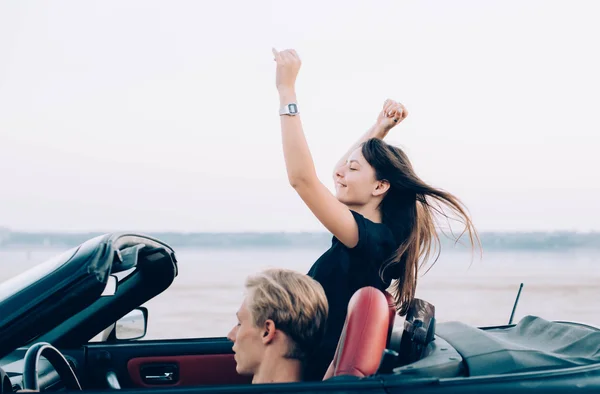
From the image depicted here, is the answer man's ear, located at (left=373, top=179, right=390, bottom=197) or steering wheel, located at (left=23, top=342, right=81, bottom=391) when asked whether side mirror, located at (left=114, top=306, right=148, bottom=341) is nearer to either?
steering wheel, located at (left=23, top=342, right=81, bottom=391)

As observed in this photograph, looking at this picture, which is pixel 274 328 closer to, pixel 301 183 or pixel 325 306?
pixel 325 306

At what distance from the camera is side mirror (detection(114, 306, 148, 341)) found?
3.37 meters

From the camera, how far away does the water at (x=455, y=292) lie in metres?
9.67

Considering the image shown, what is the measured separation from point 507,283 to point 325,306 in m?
13.7

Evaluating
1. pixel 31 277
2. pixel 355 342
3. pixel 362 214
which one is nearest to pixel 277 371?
pixel 355 342

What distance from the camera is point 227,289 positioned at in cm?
1315

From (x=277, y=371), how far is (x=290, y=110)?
89 cm

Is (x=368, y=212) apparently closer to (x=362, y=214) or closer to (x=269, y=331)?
(x=362, y=214)

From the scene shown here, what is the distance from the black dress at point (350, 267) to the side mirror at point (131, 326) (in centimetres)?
100

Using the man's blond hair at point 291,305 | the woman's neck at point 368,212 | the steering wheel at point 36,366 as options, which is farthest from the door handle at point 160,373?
the man's blond hair at point 291,305

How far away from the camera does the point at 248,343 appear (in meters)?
2.27

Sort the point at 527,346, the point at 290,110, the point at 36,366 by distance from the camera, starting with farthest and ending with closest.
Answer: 1. the point at 290,110
2. the point at 527,346
3. the point at 36,366

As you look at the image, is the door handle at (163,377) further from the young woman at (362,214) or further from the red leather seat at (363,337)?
the red leather seat at (363,337)

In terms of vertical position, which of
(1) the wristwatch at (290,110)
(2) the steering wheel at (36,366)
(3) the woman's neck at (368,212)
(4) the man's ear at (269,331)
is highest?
(1) the wristwatch at (290,110)
